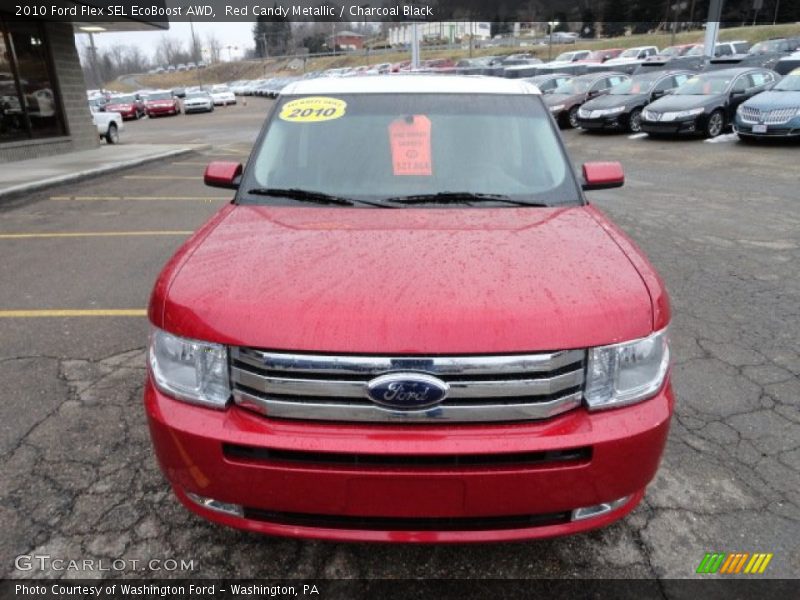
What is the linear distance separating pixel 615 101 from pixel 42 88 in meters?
15.7

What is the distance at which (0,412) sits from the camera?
3318 mm

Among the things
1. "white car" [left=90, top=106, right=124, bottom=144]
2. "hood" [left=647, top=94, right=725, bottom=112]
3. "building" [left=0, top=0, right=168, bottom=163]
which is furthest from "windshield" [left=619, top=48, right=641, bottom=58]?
"white car" [left=90, top=106, right=124, bottom=144]

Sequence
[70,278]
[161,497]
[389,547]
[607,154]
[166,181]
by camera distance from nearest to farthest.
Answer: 1. [389,547]
2. [161,497]
3. [70,278]
4. [166,181]
5. [607,154]

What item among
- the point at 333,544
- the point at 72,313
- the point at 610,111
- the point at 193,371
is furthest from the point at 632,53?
the point at 193,371

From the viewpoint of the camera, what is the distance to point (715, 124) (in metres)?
15.0

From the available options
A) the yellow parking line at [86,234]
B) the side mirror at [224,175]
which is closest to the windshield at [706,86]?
the yellow parking line at [86,234]

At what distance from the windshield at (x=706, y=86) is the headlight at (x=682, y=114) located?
0.96 metres

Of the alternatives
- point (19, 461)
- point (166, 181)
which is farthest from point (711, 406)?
point (166, 181)

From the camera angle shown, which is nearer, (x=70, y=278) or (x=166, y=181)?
(x=70, y=278)

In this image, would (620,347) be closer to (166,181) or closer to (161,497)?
(161,497)

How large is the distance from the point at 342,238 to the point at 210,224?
2.41 ft

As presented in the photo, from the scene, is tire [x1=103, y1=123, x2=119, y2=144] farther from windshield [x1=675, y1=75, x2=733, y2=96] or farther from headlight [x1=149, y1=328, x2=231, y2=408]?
headlight [x1=149, y1=328, x2=231, y2=408]

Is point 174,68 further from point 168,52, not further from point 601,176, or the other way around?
point 601,176

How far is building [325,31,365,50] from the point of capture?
114 m
